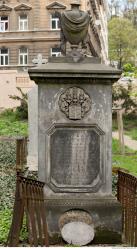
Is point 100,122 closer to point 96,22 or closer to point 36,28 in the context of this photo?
point 36,28

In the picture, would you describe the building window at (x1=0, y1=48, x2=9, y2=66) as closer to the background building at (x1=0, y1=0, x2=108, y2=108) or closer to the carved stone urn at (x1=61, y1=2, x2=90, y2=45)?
the background building at (x1=0, y1=0, x2=108, y2=108)

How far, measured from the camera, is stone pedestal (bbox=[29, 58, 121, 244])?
29.9 feet

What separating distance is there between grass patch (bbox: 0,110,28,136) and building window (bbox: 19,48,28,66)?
1578 centimetres

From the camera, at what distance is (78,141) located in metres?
9.20

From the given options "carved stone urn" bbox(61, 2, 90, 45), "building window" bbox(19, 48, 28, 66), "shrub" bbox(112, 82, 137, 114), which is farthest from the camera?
"building window" bbox(19, 48, 28, 66)

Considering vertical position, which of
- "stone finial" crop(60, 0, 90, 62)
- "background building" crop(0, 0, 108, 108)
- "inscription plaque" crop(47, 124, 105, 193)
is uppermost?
"background building" crop(0, 0, 108, 108)

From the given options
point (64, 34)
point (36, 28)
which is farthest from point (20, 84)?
point (64, 34)

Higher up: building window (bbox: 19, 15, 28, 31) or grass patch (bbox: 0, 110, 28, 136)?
building window (bbox: 19, 15, 28, 31)

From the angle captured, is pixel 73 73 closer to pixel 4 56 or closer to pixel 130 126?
pixel 130 126

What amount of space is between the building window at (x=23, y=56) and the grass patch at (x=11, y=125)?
15.8 metres

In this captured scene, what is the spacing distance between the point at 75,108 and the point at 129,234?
1.95m

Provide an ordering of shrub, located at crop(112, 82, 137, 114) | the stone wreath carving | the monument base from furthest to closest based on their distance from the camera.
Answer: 1. shrub, located at crop(112, 82, 137, 114)
2. the stone wreath carving
3. the monument base

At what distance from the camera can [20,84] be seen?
4588cm

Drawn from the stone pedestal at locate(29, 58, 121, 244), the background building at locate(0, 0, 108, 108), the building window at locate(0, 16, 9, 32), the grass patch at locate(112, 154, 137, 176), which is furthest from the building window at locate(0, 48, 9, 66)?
the stone pedestal at locate(29, 58, 121, 244)
